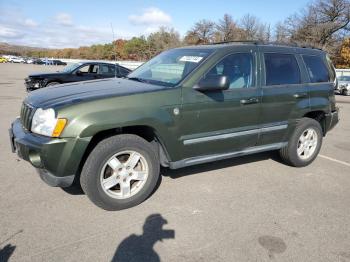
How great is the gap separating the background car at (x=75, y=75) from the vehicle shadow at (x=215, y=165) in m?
7.71

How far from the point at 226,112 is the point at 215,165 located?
1269 mm

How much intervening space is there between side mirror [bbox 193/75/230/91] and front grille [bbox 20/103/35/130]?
187 centimetres

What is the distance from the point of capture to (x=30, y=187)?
4.36 metres

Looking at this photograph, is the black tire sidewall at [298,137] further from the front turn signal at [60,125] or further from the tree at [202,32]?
the tree at [202,32]

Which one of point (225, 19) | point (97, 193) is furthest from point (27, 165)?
point (225, 19)

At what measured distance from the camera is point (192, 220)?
3.67 meters

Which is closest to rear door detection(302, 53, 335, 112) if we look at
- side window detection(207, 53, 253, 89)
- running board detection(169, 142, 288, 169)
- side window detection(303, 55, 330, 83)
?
side window detection(303, 55, 330, 83)

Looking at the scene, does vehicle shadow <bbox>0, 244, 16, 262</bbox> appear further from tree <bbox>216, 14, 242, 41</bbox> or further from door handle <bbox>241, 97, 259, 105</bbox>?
tree <bbox>216, 14, 242, 41</bbox>

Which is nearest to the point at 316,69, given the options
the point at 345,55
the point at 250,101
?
the point at 250,101

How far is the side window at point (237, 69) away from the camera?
4.47 metres

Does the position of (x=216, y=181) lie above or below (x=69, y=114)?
below

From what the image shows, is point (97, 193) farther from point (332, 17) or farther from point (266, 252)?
point (332, 17)

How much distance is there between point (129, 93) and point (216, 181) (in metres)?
1.81

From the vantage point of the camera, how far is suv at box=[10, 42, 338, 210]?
3521mm
